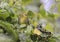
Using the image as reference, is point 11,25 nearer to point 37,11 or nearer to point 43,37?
point 43,37

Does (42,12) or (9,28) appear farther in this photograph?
(42,12)

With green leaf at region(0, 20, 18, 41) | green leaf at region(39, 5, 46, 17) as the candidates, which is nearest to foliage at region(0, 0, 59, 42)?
green leaf at region(0, 20, 18, 41)

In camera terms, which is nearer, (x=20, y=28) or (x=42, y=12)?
(x=20, y=28)

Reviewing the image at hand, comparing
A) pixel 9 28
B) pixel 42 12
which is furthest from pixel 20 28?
pixel 42 12

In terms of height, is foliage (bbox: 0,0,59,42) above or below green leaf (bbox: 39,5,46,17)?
below

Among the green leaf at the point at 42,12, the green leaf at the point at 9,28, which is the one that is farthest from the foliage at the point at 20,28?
the green leaf at the point at 42,12

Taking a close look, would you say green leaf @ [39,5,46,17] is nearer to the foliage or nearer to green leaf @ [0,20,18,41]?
the foliage

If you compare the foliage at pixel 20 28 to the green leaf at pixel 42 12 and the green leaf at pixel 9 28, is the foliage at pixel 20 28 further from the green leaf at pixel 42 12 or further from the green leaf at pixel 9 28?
the green leaf at pixel 42 12

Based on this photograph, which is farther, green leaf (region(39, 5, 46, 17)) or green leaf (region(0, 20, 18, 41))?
green leaf (region(39, 5, 46, 17))

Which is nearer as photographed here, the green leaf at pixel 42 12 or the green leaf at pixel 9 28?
the green leaf at pixel 9 28

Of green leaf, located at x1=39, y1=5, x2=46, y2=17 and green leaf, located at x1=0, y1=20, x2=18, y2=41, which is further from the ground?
green leaf, located at x1=39, y1=5, x2=46, y2=17

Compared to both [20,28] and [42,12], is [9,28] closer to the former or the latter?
[20,28]
